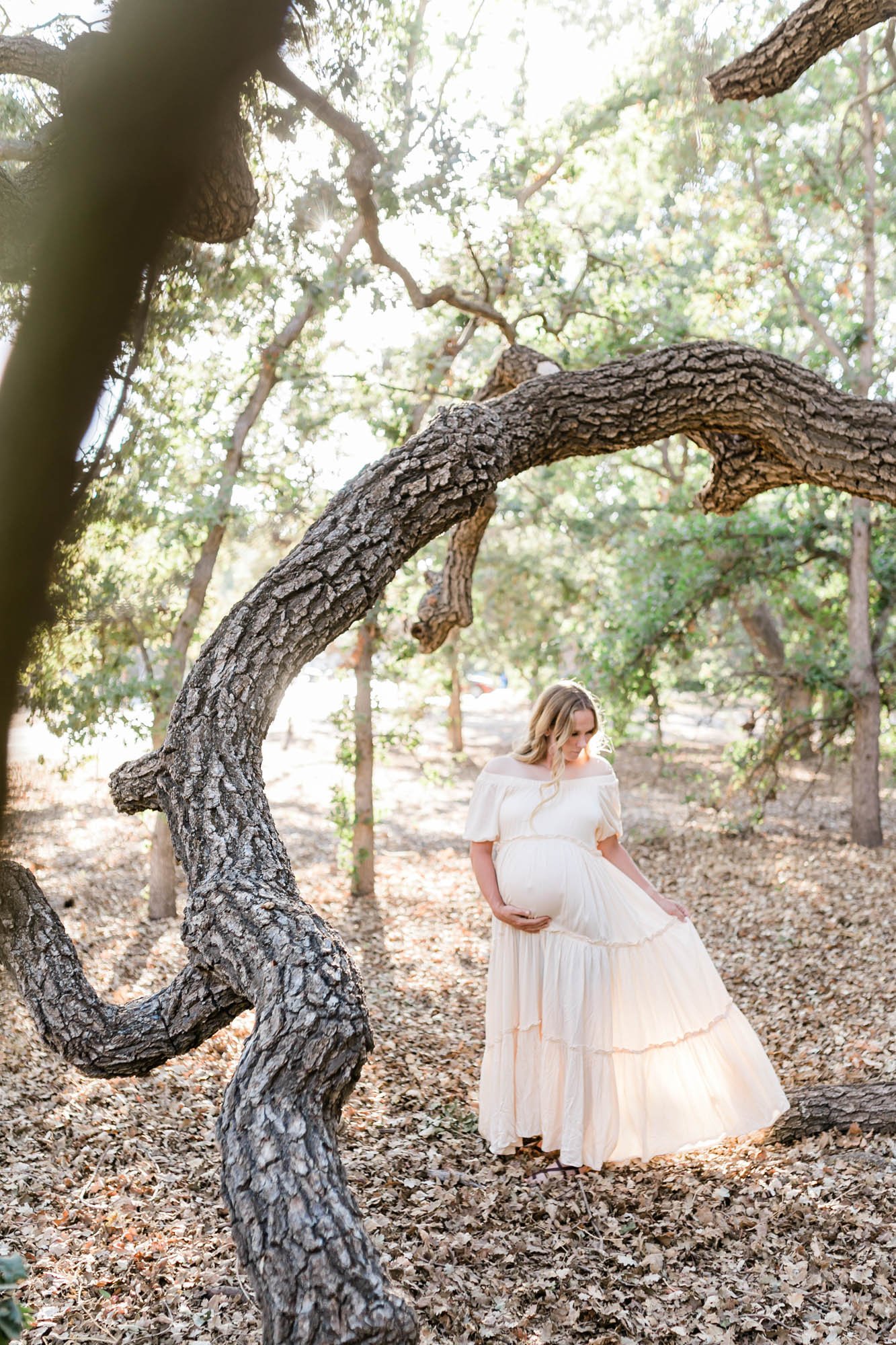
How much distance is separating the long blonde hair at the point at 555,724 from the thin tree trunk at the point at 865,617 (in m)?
7.26

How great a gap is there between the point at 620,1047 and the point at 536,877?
860 millimetres

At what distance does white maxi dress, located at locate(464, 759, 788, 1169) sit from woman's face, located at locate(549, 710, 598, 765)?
139mm

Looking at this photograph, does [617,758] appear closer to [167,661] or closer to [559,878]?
[167,661]

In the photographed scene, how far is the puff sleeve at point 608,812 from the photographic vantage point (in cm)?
466

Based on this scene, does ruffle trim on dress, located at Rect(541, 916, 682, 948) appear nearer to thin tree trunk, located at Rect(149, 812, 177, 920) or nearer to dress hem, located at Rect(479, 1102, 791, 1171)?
dress hem, located at Rect(479, 1102, 791, 1171)

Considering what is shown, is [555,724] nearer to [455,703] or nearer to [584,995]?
[584,995]

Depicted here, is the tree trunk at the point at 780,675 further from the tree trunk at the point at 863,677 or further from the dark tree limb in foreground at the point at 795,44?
the dark tree limb in foreground at the point at 795,44

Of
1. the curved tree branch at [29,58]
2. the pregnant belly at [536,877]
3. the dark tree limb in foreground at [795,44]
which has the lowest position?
the pregnant belly at [536,877]

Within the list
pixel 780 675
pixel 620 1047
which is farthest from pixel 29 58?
pixel 780 675

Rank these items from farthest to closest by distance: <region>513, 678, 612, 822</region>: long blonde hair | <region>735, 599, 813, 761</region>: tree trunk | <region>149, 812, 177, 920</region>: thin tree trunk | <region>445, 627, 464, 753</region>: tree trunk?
<region>445, 627, 464, 753</region>: tree trunk → <region>735, 599, 813, 761</region>: tree trunk → <region>149, 812, 177, 920</region>: thin tree trunk → <region>513, 678, 612, 822</region>: long blonde hair

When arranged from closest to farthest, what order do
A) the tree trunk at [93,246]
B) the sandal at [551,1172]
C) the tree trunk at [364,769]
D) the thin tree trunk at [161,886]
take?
1. the tree trunk at [93,246]
2. the sandal at [551,1172]
3. the thin tree trunk at [161,886]
4. the tree trunk at [364,769]

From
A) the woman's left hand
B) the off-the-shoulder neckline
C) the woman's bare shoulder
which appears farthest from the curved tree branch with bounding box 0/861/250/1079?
the woman's left hand

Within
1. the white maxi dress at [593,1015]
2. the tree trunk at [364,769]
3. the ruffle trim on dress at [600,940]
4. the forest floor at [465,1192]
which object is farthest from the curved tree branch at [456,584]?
the tree trunk at [364,769]

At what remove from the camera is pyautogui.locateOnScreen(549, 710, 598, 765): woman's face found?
4.56 metres
